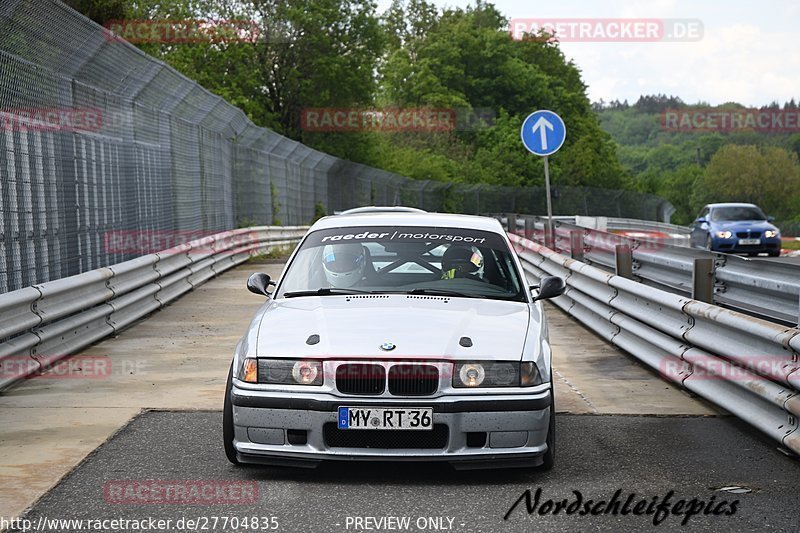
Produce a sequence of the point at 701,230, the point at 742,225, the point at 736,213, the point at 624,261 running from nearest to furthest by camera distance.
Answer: the point at 624,261
the point at 742,225
the point at 736,213
the point at 701,230

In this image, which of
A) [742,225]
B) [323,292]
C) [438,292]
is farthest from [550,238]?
[323,292]

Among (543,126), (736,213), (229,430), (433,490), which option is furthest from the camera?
(736,213)

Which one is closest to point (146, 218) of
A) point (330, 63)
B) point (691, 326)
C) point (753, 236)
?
point (691, 326)

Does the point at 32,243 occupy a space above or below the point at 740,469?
above

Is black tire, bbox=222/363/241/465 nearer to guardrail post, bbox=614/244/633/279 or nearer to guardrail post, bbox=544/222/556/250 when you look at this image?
guardrail post, bbox=614/244/633/279

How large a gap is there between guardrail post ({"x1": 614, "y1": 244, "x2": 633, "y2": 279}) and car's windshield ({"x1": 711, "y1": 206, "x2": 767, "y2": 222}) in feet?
55.8

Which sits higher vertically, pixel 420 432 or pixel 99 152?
pixel 99 152

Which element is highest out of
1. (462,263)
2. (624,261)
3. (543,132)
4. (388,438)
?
(543,132)

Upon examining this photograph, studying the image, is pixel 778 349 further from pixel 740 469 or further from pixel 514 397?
pixel 514 397

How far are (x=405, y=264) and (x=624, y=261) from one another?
4941mm

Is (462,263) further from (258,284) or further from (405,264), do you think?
(258,284)

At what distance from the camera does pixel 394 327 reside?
567 cm

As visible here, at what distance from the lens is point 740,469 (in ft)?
18.9

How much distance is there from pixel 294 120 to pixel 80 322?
45485 mm
